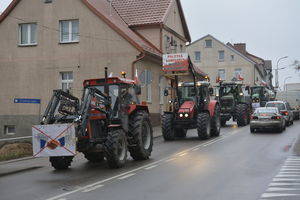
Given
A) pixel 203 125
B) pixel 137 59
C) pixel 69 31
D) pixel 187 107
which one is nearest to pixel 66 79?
pixel 69 31

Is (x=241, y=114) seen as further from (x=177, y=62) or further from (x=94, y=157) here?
(x=94, y=157)

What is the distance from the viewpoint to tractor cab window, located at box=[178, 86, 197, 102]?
65.2ft

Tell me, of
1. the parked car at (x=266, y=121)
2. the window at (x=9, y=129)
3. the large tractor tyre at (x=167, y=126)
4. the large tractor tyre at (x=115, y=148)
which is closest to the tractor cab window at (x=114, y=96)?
the large tractor tyre at (x=115, y=148)

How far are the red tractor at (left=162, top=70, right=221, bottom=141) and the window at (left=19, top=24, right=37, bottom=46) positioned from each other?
11.7 meters

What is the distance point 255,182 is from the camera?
9.18 metres

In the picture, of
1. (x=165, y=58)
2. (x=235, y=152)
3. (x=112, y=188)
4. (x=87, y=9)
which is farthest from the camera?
(x=87, y=9)

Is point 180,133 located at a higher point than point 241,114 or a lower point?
lower

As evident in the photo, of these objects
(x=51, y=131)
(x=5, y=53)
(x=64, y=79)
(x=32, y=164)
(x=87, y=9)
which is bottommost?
(x=32, y=164)

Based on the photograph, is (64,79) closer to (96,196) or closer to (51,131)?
(51,131)

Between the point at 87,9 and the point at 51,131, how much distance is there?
16.8 meters

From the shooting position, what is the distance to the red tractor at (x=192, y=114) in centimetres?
1880

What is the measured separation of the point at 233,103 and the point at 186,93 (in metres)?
8.37

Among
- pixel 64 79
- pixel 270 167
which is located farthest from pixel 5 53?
pixel 270 167

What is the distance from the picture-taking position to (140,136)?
12523mm
